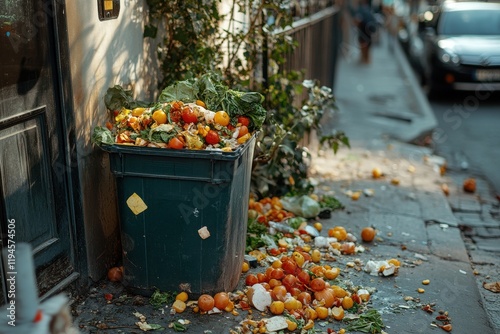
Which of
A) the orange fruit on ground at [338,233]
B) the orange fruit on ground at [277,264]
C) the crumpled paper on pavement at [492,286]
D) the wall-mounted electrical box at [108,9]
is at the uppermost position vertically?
the wall-mounted electrical box at [108,9]

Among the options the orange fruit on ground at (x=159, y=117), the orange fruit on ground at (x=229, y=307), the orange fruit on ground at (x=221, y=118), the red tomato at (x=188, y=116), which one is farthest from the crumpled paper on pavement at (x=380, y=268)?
the orange fruit on ground at (x=159, y=117)

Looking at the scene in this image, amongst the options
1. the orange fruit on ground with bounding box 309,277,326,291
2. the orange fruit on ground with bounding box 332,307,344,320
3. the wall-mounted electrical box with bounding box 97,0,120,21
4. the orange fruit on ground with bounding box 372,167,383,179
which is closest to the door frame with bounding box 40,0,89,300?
the wall-mounted electrical box with bounding box 97,0,120,21

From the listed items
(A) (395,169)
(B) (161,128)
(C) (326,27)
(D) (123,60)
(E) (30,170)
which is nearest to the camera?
(E) (30,170)

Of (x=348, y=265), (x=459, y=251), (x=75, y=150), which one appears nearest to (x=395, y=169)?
(x=459, y=251)

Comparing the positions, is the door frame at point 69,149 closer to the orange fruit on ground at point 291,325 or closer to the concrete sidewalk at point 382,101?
the orange fruit on ground at point 291,325

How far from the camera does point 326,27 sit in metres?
10.1

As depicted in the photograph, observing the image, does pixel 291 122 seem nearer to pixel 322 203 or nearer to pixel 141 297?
pixel 322 203

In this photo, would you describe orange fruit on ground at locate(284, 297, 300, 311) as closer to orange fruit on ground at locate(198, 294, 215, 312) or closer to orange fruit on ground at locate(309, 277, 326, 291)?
orange fruit on ground at locate(309, 277, 326, 291)

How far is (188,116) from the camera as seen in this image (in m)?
3.85

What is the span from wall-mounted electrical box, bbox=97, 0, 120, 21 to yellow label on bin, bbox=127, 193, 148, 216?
1.18 m

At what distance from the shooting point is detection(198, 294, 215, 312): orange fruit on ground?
383 centimetres

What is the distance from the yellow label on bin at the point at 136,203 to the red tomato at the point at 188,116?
21.9 inches

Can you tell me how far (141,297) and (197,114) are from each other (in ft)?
4.05

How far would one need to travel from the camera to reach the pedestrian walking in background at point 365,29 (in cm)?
1697
